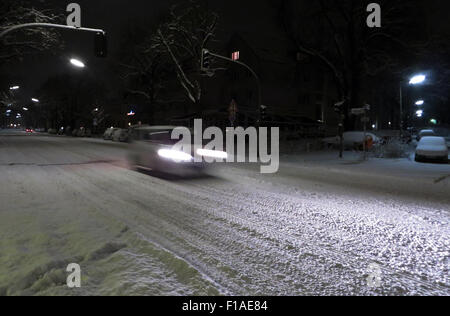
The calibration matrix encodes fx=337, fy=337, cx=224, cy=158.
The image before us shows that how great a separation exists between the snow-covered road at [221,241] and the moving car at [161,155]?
4373 millimetres

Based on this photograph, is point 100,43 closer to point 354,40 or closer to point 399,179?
point 399,179

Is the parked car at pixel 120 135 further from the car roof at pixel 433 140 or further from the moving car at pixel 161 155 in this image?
the car roof at pixel 433 140

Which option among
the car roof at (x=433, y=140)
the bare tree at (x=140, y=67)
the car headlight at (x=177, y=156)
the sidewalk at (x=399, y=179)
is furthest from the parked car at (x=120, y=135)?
the car roof at (x=433, y=140)

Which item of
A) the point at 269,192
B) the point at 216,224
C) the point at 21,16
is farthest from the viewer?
the point at 21,16

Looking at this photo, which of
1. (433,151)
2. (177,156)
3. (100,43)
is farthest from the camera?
(433,151)

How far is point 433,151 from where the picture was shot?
1756cm

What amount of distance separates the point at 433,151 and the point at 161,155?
1398 centimetres

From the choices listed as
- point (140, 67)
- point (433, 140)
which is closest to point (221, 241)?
point (433, 140)

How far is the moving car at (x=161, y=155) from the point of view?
44.6ft

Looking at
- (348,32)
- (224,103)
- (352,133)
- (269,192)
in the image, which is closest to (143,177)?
(269,192)

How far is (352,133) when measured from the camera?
26922 mm

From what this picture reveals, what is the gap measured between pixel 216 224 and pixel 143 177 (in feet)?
19.2

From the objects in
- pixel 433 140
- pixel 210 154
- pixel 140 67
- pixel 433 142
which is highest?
pixel 140 67
